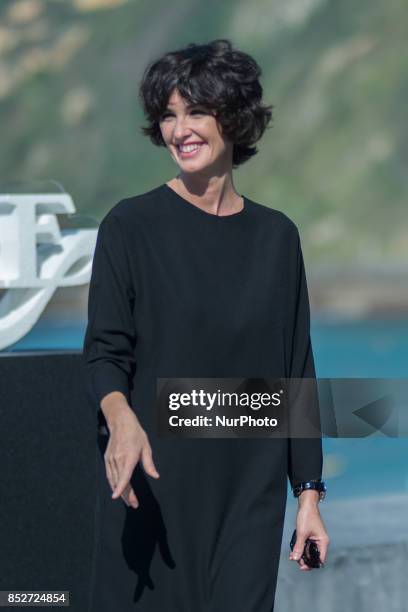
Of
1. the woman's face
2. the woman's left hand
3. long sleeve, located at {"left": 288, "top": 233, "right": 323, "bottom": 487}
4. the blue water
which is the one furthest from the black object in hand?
the blue water

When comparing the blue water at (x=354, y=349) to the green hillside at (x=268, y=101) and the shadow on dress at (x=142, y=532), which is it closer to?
the green hillside at (x=268, y=101)

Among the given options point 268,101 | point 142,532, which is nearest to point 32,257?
point 142,532

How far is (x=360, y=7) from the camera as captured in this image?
88.4 feet

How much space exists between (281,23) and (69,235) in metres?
21.2

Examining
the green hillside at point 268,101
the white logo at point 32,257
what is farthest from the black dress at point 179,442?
the green hillside at point 268,101

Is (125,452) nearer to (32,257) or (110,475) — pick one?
(110,475)

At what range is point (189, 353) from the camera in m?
2.34

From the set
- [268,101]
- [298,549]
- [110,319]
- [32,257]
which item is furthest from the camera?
[268,101]

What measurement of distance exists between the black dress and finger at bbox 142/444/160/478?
0.51ft

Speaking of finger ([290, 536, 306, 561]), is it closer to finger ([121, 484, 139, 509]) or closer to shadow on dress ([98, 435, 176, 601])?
shadow on dress ([98, 435, 176, 601])

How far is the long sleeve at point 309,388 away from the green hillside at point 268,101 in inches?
823

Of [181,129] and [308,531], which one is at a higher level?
[181,129]

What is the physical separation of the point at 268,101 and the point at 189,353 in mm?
21874

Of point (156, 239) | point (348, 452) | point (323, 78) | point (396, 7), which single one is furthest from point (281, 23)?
point (156, 239)
